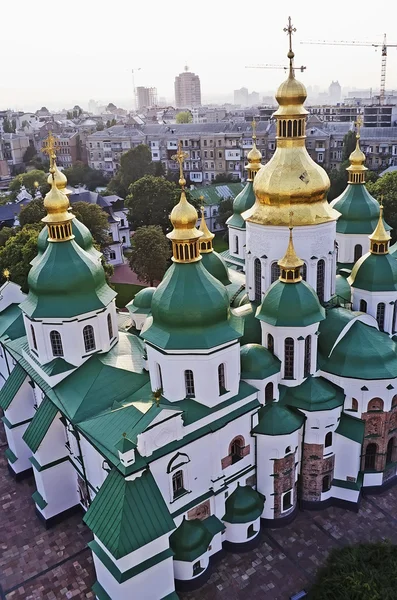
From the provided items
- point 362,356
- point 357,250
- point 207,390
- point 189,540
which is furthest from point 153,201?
point 189,540

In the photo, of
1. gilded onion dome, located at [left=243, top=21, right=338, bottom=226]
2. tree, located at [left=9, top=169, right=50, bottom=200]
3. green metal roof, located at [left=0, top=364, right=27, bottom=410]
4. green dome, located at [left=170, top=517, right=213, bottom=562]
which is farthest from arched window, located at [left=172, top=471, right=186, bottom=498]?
tree, located at [left=9, top=169, right=50, bottom=200]

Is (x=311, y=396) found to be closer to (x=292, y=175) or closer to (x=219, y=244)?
(x=292, y=175)

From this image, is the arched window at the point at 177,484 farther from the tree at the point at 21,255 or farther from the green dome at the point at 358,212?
the tree at the point at 21,255

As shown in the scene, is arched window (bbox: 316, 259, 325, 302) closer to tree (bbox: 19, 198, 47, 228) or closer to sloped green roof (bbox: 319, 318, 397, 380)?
sloped green roof (bbox: 319, 318, 397, 380)

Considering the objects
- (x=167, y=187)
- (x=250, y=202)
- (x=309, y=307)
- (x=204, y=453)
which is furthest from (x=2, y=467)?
(x=167, y=187)

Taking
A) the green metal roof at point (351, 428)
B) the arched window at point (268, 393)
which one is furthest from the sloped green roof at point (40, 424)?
the green metal roof at point (351, 428)

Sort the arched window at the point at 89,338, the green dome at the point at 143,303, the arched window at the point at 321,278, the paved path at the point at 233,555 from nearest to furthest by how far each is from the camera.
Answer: the paved path at the point at 233,555 → the arched window at the point at 89,338 → the arched window at the point at 321,278 → the green dome at the point at 143,303
